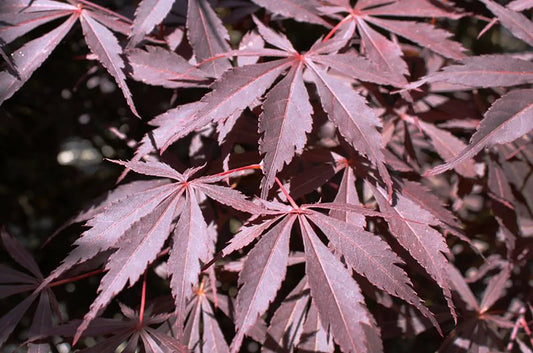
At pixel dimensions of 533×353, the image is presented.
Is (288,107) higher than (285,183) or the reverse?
higher

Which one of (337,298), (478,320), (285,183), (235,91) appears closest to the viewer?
(337,298)

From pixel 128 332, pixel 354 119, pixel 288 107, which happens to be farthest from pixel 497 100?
pixel 128 332

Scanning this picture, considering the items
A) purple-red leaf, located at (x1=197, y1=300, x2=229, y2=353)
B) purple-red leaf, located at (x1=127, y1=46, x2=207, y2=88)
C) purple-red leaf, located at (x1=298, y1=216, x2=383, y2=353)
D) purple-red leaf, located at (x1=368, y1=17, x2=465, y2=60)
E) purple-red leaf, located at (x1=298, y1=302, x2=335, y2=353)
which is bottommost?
purple-red leaf, located at (x1=197, y1=300, x2=229, y2=353)

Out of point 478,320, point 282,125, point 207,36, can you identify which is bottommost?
point 478,320

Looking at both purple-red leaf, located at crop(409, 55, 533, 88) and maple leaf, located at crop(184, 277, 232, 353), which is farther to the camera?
maple leaf, located at crop(184, 277, 232, 353)

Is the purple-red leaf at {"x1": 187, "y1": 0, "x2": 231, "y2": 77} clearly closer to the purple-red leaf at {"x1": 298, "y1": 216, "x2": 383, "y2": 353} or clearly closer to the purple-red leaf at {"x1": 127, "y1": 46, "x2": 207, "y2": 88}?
the purple-red leaf at {"x1": 127, "y1": 46, "x2": 207, "y2": 88}

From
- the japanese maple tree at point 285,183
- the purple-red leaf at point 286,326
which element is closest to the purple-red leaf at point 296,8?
the japanese maple tree at point 285,183

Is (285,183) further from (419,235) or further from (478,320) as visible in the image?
(478,320)

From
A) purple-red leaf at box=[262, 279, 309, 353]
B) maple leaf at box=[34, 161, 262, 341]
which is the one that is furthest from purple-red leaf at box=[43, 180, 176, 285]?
purple-red leaf at box=[262, 279, 309, 353]

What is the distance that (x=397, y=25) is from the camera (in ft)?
3.64

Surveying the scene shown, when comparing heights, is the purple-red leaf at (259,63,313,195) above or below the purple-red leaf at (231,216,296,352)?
above

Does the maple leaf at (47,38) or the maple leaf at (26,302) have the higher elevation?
the maple leaf at (47,38)

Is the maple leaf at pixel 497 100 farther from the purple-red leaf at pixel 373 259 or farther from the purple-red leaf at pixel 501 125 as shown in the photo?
the purple-red leaf at pixel 373 259

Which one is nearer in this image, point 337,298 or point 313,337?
point 337,298
